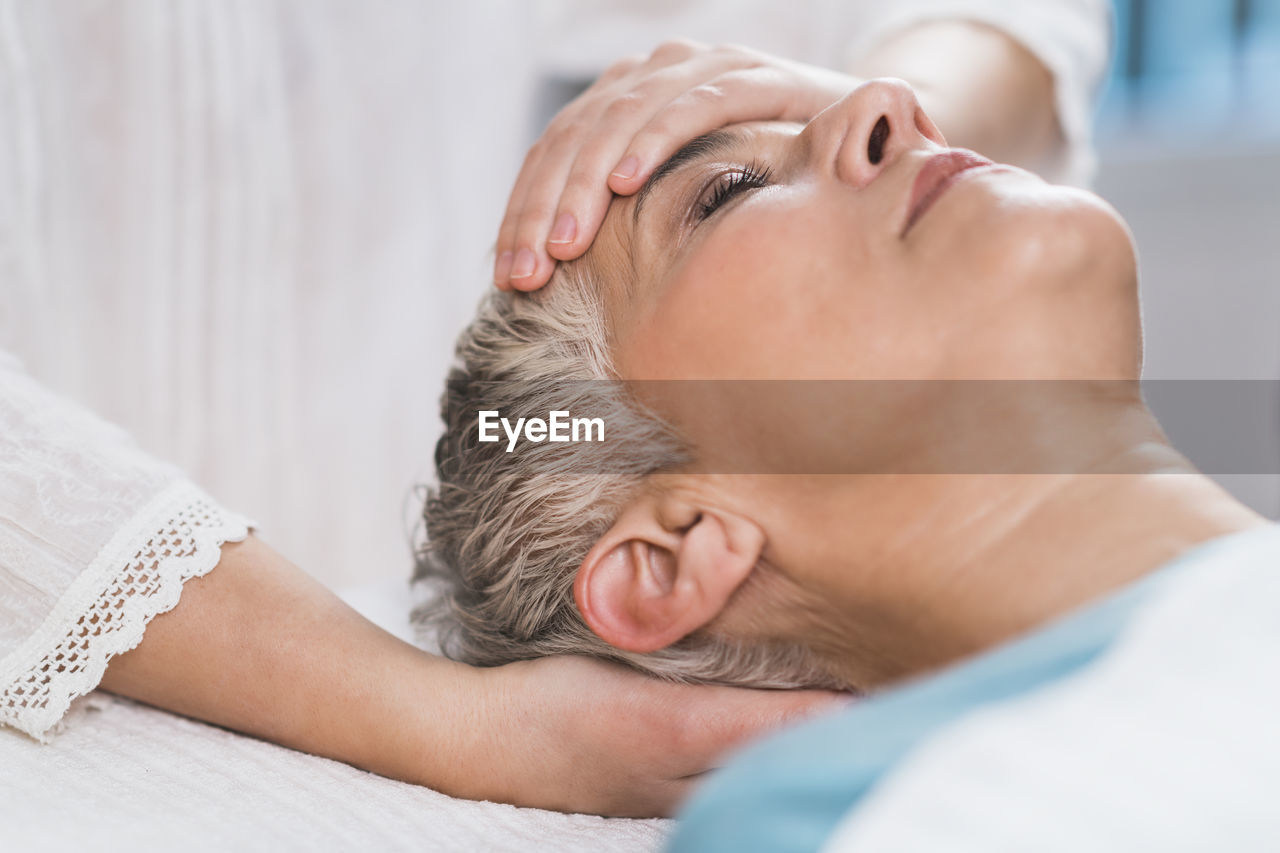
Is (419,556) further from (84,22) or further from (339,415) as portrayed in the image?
(84,22)

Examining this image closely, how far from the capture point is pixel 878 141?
895mm

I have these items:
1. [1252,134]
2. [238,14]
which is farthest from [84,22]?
[1252,134]

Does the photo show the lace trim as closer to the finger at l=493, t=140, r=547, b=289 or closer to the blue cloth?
the finger at l=493, t=140, r=547, b=289

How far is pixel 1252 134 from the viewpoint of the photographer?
2.30m

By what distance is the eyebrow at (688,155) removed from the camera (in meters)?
0.92

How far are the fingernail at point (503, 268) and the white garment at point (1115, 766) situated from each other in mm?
658

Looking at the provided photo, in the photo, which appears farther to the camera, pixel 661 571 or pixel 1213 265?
pixel 1213 265

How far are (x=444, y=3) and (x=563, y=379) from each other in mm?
1237

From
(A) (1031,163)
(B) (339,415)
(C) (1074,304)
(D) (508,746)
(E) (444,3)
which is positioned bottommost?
(B) (339,415)

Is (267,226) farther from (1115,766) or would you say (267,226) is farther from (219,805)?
(1115,766)

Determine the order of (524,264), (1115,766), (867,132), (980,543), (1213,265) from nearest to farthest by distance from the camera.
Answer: (1115,766) < (980,543) < (867,132) < (524,264) < (1213,265)

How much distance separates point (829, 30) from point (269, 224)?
1025 mm

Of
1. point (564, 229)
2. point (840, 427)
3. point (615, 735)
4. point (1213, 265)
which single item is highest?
point (564, 229)

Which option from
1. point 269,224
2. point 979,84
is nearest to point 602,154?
point 979,84
